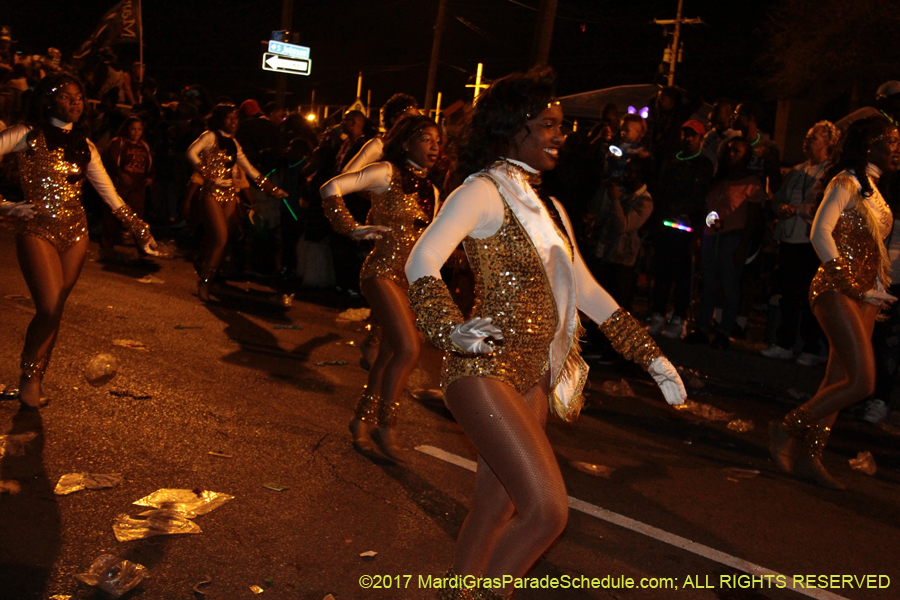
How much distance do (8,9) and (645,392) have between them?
4702cm

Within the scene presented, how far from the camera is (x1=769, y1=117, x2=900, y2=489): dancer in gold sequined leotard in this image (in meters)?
5.48

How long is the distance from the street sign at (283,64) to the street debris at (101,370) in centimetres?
2196

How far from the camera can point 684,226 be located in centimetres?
941

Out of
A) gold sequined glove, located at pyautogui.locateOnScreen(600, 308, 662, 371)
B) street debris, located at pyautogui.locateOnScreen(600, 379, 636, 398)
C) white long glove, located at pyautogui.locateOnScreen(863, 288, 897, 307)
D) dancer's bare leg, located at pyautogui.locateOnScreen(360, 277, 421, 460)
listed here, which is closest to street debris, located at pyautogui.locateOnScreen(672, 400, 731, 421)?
street debris, located at pyautogui.locateOnScreen(600, 379, 636, 398)

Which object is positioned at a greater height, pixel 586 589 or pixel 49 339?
pixel 49 339

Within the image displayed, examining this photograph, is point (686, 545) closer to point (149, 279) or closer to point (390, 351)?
point (390, 351)

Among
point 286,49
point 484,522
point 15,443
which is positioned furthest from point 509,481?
point 286,49

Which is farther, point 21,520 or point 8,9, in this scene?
point 8,9

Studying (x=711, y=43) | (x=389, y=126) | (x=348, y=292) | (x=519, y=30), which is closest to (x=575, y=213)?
(x=348, y=292)

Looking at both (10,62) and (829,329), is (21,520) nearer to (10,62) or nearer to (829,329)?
(829,329)

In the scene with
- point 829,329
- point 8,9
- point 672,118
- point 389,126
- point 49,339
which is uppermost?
point 8,9

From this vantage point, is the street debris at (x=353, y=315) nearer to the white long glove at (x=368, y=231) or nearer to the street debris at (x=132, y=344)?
the street debris at (x=132, y=344)

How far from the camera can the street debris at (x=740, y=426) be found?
22.9ft

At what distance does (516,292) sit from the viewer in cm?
324
